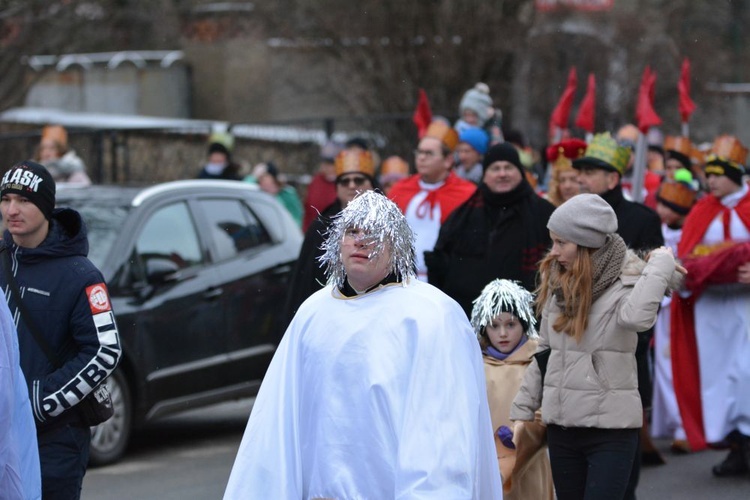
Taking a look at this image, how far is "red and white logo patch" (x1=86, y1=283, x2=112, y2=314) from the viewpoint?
5801 millimetres

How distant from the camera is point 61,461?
5703 millimetres

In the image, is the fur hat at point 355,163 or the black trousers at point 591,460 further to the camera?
the fur hat at point 355,163

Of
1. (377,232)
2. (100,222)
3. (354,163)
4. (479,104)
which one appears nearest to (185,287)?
(100,222)

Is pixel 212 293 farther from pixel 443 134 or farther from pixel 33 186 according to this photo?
pixel 33 186

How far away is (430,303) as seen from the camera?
4812 millimetres

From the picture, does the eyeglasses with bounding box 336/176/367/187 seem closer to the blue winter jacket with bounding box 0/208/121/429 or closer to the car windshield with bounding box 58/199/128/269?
the car windshield with bounding box 58/199/128/269

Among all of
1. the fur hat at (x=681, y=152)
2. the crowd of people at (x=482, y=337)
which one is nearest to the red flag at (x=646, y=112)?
the crowd of people at (x=482, y=337)

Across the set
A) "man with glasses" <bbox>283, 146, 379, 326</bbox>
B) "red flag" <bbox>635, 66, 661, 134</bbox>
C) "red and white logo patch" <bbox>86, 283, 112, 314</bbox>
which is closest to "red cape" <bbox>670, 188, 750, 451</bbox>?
"red flag" <bbox>635, 66, 661, 134</bbox>

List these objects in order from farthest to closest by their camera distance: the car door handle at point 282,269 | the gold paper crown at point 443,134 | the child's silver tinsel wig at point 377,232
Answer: the car door handle at point 282,269 < the gold paper crown at point 443,134 < the child's silver tinsel wig at point 377,232

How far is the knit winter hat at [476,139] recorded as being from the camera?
37.1 ft

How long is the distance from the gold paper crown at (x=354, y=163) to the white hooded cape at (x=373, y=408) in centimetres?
385

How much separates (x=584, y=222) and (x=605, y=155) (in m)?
2.14

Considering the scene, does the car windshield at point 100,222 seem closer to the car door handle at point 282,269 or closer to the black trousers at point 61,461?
the car door handle at point 282,269

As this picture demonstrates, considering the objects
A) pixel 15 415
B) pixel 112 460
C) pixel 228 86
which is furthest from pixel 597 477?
pixel 228 86
